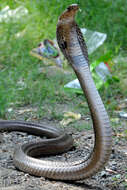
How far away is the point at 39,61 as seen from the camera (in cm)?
655

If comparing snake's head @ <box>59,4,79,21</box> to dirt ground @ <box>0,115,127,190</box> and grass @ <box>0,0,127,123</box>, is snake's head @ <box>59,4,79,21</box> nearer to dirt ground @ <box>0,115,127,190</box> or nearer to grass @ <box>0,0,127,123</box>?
grass @ <box>0,0,127,123</box>

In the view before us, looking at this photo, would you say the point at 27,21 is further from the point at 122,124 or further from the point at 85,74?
the point at 85,74

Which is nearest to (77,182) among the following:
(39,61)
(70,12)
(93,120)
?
(93,120)

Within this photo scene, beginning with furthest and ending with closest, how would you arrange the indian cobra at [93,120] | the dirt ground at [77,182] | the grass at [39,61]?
the grass at [39,61] → the dirt ground at [77,182] → the indian cobra at [93,120]

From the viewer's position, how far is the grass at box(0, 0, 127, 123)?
17.1 feet

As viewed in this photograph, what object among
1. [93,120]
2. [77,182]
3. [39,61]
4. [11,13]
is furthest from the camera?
[11,13]

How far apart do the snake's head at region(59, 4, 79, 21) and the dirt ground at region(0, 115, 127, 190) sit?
1.14 metres

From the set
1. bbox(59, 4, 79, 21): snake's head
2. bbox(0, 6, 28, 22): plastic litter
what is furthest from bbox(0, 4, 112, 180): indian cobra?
bbox(0, 6, 28, 22): plastic litter

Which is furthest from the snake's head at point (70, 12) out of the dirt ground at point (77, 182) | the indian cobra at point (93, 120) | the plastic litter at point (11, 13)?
the plastic litter at point (11, 13)

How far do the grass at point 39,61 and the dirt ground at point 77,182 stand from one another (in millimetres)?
719

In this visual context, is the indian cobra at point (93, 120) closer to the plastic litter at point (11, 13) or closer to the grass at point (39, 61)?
the grass at point (39, 61)

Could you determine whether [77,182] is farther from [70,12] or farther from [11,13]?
[11,13]

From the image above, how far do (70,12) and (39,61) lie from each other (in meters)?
3.72

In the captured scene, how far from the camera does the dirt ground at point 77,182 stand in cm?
302
